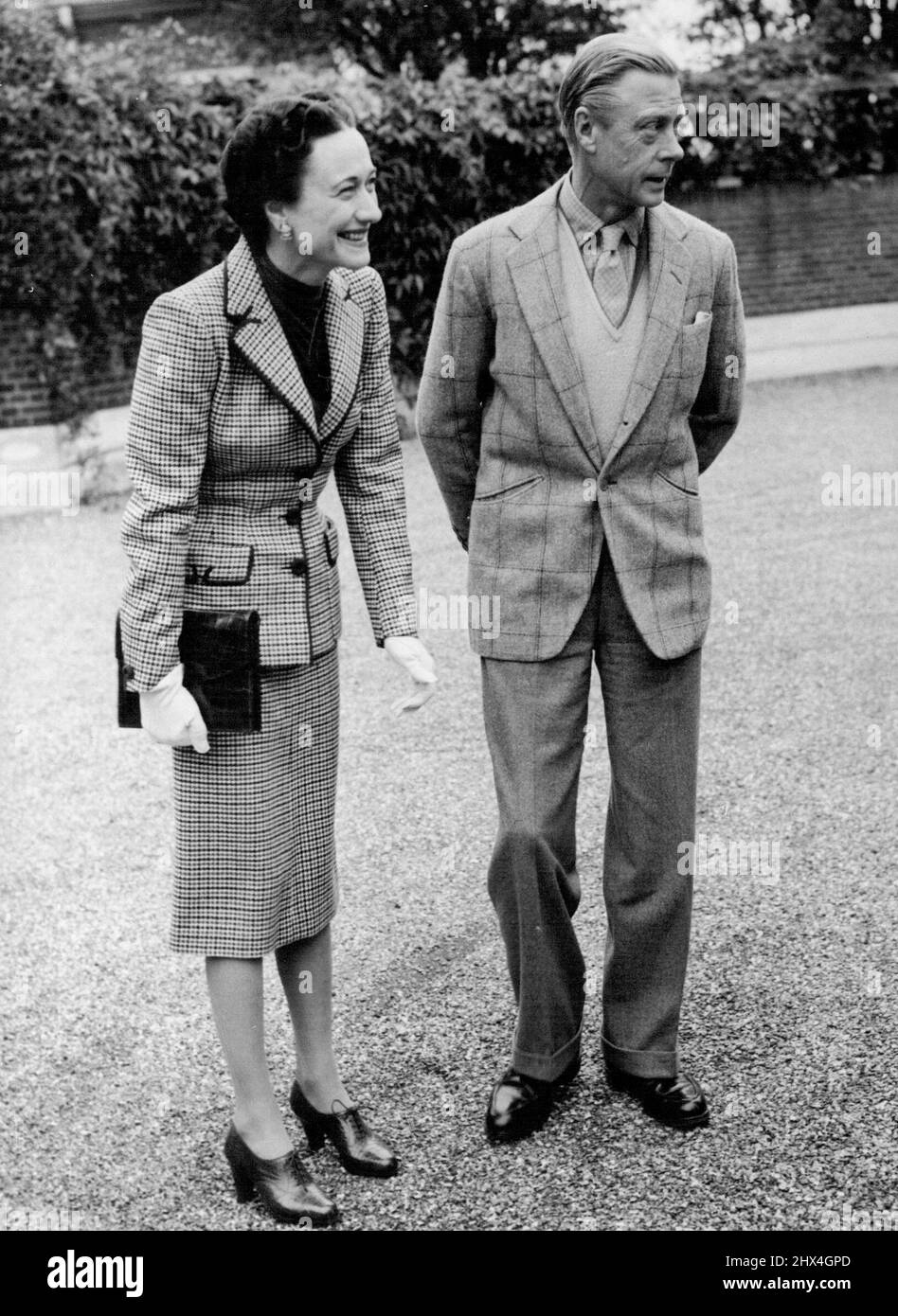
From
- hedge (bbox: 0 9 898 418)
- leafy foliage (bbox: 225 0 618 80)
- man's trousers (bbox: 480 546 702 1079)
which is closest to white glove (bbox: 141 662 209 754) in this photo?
A: man's trousers (bbox: 480 546 702 1079)

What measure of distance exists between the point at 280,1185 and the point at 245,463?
1429mm

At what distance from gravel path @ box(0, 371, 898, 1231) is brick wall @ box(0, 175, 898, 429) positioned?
35.4 feet

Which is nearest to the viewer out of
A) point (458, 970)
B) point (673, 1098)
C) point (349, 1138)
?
point (349, 1138)

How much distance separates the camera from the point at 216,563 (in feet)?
9.55

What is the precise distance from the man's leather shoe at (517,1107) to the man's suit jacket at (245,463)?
3.42ft

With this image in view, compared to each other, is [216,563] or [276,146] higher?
[276,146]

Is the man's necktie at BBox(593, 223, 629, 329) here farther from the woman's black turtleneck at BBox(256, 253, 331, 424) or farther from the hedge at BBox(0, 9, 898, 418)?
the hedge at BBox(0, 9, 898, 418)

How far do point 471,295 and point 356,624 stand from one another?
204 inches

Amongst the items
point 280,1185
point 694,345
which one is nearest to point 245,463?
point 694,345

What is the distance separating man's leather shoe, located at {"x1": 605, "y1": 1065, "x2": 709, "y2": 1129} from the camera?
3330 millimetres

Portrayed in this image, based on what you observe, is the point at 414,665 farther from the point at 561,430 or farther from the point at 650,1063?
the point at 650,1063

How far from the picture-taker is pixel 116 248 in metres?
12.4

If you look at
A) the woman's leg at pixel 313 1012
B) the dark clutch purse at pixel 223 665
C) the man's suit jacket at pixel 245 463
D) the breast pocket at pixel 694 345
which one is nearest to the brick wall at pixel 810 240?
the breast pocket at pixel 694 345
